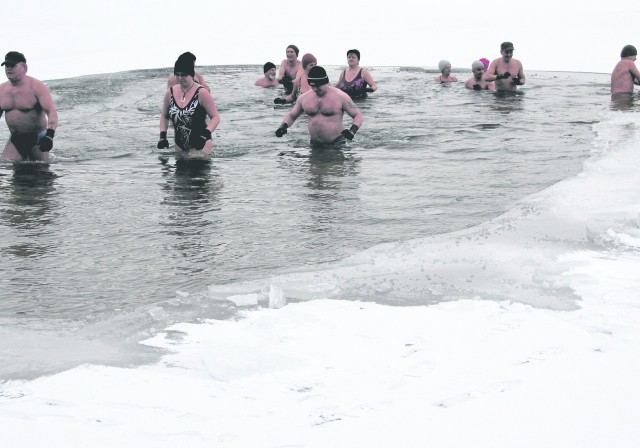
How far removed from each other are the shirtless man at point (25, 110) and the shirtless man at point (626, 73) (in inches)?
456

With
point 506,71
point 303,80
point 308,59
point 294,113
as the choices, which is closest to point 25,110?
point 294,113

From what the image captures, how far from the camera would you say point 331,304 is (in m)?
4.90

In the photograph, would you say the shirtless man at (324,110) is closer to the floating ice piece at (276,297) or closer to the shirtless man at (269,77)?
the floating ice piece at (276,297)

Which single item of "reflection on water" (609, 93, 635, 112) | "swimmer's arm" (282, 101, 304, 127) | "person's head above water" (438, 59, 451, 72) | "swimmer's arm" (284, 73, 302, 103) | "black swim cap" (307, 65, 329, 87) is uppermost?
"person's head above water" (438, 59, 451, 72)

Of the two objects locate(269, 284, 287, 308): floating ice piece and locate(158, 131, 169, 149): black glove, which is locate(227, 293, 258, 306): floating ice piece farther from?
locate(158, 131, 169, 149): black glove

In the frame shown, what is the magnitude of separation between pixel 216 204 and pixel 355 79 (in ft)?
31.9

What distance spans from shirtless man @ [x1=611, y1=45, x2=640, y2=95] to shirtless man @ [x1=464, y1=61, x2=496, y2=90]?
2844mm

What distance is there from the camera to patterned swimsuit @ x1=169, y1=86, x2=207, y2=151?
10516mm

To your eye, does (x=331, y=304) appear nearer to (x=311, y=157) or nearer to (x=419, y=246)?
(x=419, y=246)

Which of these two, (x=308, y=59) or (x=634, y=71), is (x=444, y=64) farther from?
(x=308, y=59)

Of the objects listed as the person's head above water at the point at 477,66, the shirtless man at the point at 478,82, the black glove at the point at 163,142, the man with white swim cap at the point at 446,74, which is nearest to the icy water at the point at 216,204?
the black glove at the point at 163,142

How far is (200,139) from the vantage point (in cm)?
1061

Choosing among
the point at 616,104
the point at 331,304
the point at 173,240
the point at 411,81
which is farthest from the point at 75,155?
the point at 411,81

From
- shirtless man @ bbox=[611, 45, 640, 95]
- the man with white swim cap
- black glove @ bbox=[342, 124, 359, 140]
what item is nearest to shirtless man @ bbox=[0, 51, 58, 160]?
black glove @ bbox=[342, 124, 359, 140]
